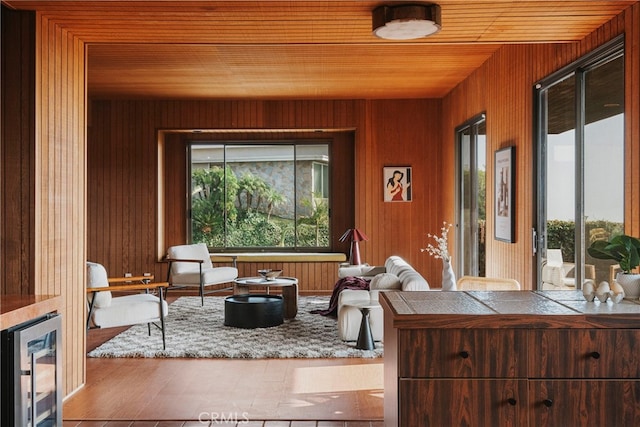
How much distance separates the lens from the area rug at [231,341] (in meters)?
5.72

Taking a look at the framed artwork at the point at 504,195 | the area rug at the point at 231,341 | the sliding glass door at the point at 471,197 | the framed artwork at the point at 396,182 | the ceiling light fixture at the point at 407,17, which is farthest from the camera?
the framed artwork at the point at 396,182

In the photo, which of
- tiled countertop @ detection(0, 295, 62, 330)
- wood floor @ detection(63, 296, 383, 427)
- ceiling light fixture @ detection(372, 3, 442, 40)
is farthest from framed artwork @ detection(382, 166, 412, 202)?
tiled countertop @ detection(0, 295, 62, 330)

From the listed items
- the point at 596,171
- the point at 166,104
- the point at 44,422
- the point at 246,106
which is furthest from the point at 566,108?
the point at 166,104

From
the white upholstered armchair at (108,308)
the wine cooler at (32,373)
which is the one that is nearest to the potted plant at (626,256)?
the wine cooler at (32,373)

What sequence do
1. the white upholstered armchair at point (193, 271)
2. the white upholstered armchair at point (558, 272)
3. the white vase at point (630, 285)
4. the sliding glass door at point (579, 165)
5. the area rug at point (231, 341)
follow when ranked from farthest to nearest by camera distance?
the white upholstered armchair at point (193, 271), the area rug at point (231, 341), the white upholstered armchair at point (558, 272), the sliding glass door at point (579, 165), the white vase at point (630, 285)

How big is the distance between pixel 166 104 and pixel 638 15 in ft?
23.3

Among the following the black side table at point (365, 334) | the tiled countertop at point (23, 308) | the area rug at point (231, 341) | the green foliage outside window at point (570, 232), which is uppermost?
the green foliage outside window at point (570, 232)

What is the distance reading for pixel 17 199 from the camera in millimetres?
4035

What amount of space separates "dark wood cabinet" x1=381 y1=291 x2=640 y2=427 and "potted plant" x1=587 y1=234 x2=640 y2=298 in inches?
18.8

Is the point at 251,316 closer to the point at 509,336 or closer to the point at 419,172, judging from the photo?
the point at 419,172

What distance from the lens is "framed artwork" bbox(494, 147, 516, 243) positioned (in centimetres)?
602

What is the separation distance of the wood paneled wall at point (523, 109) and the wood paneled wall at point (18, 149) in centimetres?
Answer: 370

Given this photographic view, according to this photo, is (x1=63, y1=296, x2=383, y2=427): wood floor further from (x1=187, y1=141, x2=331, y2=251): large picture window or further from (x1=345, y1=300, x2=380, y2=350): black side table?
(x1=187, y1=141, x2=331, y2=251): large picture window

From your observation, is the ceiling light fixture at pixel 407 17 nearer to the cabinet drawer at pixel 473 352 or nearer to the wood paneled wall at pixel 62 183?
the wood paneled wall at pixel 62 183
